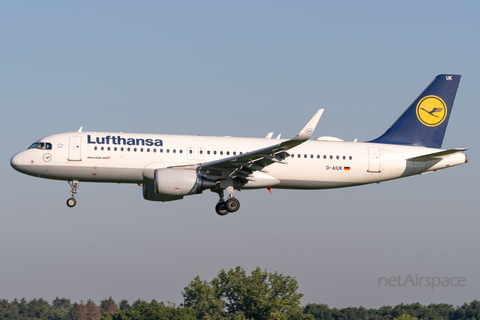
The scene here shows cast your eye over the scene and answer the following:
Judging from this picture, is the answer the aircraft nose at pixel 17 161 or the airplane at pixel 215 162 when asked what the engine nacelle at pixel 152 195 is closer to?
the airplane at pixel 215 162

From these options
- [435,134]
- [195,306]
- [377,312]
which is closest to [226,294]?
[195,306]

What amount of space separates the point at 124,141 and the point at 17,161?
6219 millimetres

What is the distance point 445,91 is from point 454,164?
6.01 metres

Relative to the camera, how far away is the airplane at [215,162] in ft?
112

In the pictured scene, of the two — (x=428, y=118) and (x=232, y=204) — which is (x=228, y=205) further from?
(x=428, y=118)

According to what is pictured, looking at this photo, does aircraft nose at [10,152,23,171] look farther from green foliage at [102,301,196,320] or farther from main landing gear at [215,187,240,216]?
green foliage at [102,301,196,320]

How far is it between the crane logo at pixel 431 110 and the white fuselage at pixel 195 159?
12.0 feet

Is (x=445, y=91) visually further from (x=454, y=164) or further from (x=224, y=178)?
(x=224, y=178)

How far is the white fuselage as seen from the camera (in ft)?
113

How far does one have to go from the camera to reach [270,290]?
3819 inches

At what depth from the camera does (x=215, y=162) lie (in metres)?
33.6

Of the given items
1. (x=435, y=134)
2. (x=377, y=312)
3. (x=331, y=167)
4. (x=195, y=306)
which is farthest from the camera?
(x=377, y=312)

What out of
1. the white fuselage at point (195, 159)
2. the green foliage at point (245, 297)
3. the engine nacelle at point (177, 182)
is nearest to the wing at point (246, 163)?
the engine nacelle at point (177, 182)

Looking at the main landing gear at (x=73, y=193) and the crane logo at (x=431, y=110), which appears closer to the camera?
the main landing gear at (x=73, y=193)
